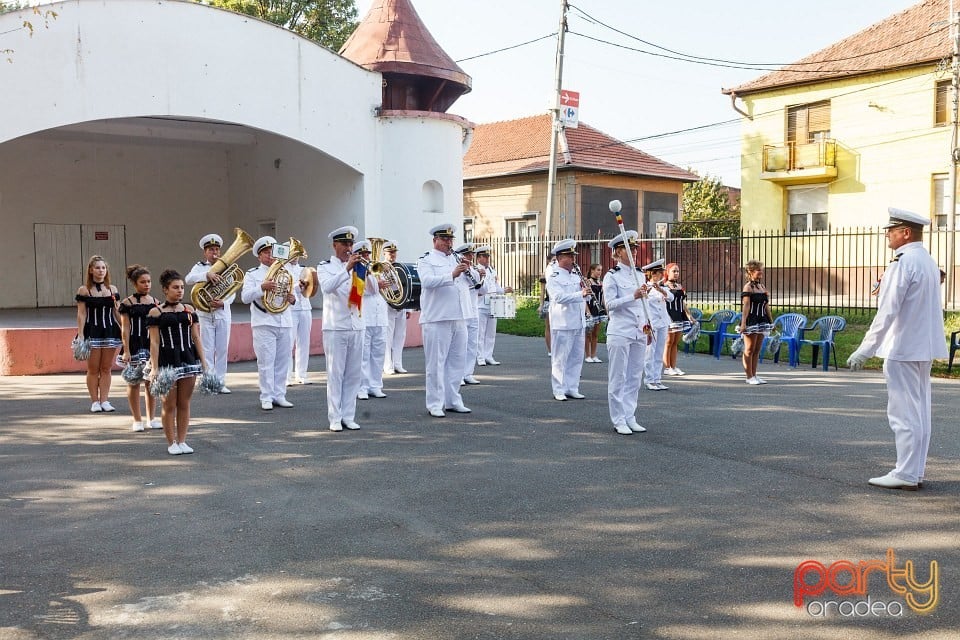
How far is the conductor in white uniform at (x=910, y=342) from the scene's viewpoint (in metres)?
6.58

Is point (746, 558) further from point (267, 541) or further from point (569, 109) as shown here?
point (569, 109)

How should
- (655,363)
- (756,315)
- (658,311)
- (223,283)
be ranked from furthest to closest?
(658,311), (756,315), (655,363), (223,283)

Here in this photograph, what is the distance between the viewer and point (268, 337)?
35.7 feet

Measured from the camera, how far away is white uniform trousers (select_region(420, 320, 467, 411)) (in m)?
10.1

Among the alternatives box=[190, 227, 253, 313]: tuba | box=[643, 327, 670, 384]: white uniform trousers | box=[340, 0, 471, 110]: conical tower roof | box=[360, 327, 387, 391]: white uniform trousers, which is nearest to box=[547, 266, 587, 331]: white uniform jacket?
box=[643, 327, 670, 384]: white uniform trousers

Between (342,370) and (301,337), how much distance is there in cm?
379

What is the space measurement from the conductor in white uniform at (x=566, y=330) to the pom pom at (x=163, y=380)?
16.5 feet

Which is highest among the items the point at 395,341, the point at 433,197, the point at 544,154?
the point at 544,154

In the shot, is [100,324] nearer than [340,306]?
No

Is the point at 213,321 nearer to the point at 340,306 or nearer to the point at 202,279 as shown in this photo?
the point at 202,279

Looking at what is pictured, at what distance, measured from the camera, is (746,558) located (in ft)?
16.7

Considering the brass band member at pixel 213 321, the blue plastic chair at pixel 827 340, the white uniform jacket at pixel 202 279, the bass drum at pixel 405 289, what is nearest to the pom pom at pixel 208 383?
the white uniform jacket at pixel 202 279

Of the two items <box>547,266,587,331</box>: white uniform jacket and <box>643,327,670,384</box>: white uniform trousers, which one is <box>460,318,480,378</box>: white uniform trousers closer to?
<box>547,266,587,331</box>: white uniform jacket

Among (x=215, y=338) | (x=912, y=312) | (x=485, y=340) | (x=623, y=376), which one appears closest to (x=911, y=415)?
(x=912, y=312)
